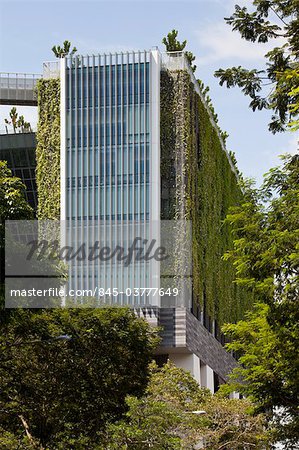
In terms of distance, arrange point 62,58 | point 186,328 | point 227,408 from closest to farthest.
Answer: point 227,408
point 186,328
point 62,58

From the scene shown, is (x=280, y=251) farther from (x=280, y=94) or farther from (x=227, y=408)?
(x=227, y=408)

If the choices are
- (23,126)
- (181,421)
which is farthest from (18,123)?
(181,421)

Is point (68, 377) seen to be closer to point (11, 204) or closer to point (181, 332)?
point (11, 204)

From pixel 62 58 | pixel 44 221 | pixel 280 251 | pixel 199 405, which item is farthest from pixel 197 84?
pixel 280 251

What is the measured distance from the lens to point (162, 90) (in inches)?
2709

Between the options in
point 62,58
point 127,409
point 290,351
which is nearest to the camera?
point 290,351

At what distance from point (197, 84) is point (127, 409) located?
40.7 meters

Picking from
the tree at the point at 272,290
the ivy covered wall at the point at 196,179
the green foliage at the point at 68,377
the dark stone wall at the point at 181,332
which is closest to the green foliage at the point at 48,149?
the ivy covered wall at the point at 196,179

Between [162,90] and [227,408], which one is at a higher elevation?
[162,90]

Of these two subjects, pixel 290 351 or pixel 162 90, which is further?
pixel 162 90

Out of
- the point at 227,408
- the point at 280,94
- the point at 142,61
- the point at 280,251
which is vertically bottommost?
the point at 227,408

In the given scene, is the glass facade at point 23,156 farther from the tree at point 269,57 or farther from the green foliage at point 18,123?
the tree at point 269,57

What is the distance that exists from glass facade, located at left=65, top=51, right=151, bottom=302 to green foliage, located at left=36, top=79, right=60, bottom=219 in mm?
1161

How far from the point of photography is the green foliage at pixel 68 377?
31250 mm
